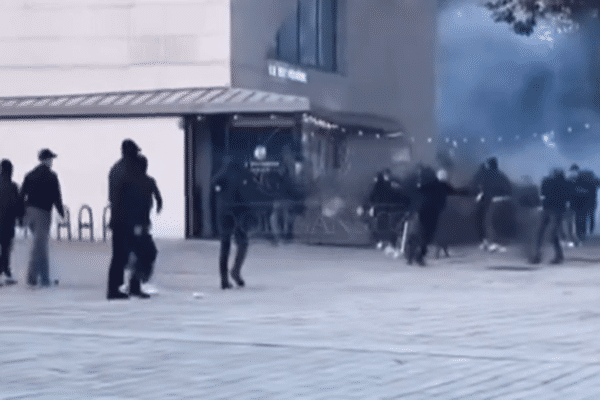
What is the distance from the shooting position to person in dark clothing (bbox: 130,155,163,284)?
1722 centimetres

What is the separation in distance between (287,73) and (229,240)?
55.2 feet

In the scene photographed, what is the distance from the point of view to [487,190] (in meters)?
28.4

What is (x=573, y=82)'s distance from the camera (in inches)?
2702

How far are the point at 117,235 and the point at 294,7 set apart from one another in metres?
19.8

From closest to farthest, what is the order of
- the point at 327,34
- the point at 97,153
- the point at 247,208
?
the point at 247,208 < the point at 97,153 < the point at 327,34

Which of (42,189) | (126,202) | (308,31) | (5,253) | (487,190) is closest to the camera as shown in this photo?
(126,202)

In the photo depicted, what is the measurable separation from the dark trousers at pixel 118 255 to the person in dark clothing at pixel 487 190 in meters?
11.5

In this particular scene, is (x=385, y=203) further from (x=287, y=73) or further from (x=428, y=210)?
(x=287, y=73)

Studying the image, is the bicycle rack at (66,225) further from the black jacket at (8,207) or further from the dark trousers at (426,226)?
the black jacket at (8,207)

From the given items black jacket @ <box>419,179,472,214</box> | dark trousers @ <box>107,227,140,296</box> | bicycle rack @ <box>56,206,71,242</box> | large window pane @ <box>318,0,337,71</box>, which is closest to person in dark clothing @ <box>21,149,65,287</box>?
dark trousers @ <box>107,227,140,296</box>

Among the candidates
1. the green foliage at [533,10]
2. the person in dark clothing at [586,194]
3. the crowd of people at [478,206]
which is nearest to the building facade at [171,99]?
the crowd of people at [478,206]

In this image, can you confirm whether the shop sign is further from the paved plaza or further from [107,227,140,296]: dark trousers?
[107,227,140,296]: dark trousers

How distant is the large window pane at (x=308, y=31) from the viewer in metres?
36.8

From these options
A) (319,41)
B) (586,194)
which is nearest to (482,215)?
(586,194)
